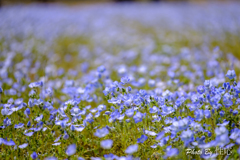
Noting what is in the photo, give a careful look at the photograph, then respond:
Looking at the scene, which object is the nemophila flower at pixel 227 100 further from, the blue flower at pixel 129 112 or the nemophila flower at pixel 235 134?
the blue flower at pixel 129 112

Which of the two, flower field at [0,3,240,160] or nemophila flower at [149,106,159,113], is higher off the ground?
nemophila flower at [149,106,159,113]

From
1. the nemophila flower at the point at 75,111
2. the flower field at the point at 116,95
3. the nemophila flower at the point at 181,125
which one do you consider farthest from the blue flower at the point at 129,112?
the nemophila flower at the point at 75,111

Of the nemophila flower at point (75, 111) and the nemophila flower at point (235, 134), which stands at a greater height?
the nemophila flower at point (235, 134)

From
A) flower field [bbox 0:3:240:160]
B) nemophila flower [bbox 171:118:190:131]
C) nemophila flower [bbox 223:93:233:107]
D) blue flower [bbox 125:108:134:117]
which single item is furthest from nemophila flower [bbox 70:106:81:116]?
nemophila flower [bbox 223:93:233:107]

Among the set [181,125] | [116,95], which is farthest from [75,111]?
[181,125]

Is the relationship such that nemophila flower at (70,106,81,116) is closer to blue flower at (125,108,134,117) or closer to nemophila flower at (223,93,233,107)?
blue flower at (125,108,134,117)

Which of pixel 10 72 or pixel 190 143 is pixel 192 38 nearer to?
pixel 10 72

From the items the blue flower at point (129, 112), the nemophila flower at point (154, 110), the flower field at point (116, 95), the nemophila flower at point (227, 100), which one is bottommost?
the flower field at point (116, 95)

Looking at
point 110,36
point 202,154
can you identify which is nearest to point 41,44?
point 110,36
